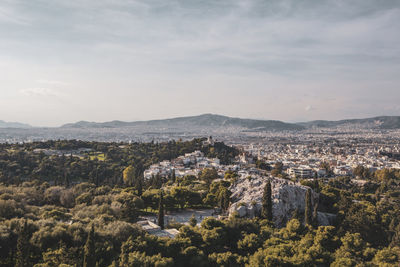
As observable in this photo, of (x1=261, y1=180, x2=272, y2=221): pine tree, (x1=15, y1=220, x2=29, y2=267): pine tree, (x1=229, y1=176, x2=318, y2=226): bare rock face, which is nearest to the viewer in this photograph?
(x1=15, y1=220, x2=29, y2=267): pine tree

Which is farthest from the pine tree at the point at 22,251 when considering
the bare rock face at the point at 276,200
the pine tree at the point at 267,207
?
the pine tree at the point at 267,207

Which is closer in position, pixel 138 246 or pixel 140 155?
pixel 138 246

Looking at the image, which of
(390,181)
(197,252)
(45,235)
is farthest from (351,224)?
(390,181)

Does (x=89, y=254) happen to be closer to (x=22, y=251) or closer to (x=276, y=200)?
(x=22, y=251)

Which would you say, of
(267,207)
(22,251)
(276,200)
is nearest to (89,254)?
(22,251)

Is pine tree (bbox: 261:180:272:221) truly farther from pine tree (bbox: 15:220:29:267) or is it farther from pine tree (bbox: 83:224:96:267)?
pine tree (bbox: 15:220:29:267)

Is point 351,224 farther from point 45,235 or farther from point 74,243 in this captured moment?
point 45,235

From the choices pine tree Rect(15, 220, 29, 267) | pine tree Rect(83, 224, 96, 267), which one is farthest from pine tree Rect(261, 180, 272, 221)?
pine tree Rect(15, 220, 29, 267)

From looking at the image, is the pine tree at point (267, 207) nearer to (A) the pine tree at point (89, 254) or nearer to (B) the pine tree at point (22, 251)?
(A) the pine tree at point (89, 254)
